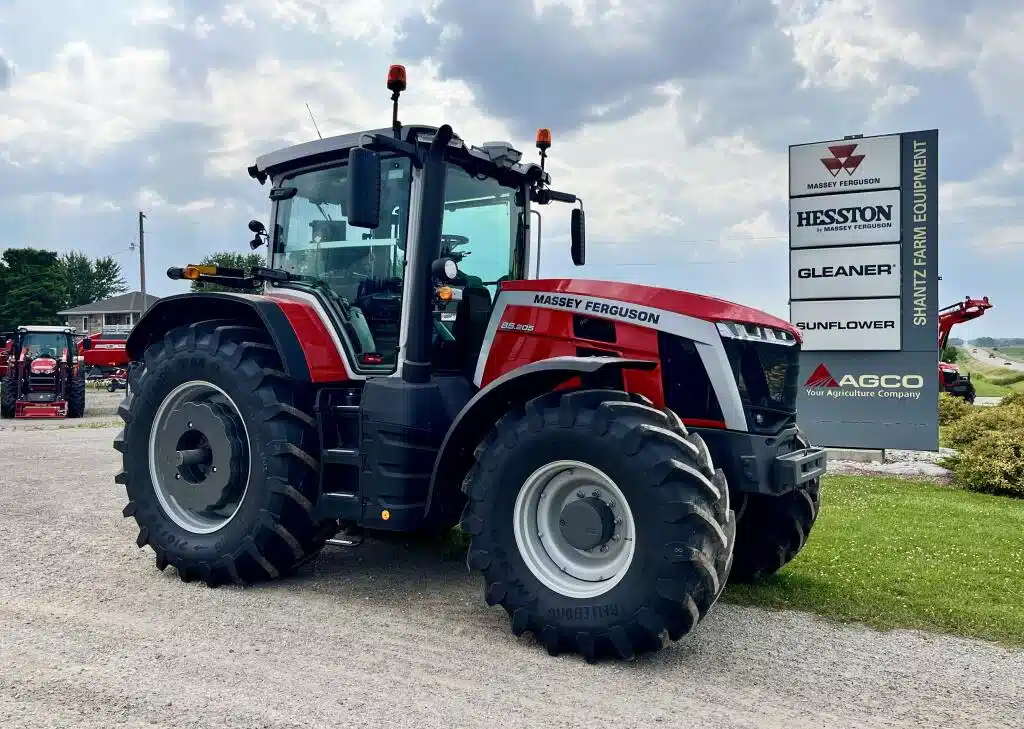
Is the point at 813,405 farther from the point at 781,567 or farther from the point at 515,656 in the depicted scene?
the point at 515,656

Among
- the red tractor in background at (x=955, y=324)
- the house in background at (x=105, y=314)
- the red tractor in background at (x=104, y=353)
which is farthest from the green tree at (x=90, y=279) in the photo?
the red tractor in background at (x=955, y=324)

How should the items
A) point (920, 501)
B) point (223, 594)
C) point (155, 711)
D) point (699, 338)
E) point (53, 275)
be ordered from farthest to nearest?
1. point (53, 275)
2. point (920, 501)
3. point (223, 594)
4. point (699, 338)
5. point (155, 711)

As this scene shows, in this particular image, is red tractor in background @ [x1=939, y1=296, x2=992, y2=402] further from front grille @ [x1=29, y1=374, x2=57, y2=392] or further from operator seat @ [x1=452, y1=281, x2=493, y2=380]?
front grille @ [x1=29, y1=374, x2=57, y2=392]

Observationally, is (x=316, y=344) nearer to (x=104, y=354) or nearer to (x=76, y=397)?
(x=76, y=397)

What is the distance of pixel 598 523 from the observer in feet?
13.8

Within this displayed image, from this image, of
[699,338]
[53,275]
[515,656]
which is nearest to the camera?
[515,656]

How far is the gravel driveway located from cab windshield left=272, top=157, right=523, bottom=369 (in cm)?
167

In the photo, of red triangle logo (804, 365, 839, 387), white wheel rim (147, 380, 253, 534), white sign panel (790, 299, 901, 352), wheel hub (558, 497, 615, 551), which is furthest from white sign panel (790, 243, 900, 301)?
white wheel rim (147, 380, 253, 534)

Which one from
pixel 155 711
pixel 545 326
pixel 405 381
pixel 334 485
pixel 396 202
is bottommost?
pixel 155 711

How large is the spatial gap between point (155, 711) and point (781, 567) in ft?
13.0

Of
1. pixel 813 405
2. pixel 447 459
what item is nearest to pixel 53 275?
pixel 813 405

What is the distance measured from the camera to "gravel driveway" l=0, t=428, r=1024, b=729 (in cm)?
352

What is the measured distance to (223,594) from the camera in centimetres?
525

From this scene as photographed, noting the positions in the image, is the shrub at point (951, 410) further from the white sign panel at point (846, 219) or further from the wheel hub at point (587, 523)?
the wheel hub at point (587, 523)
